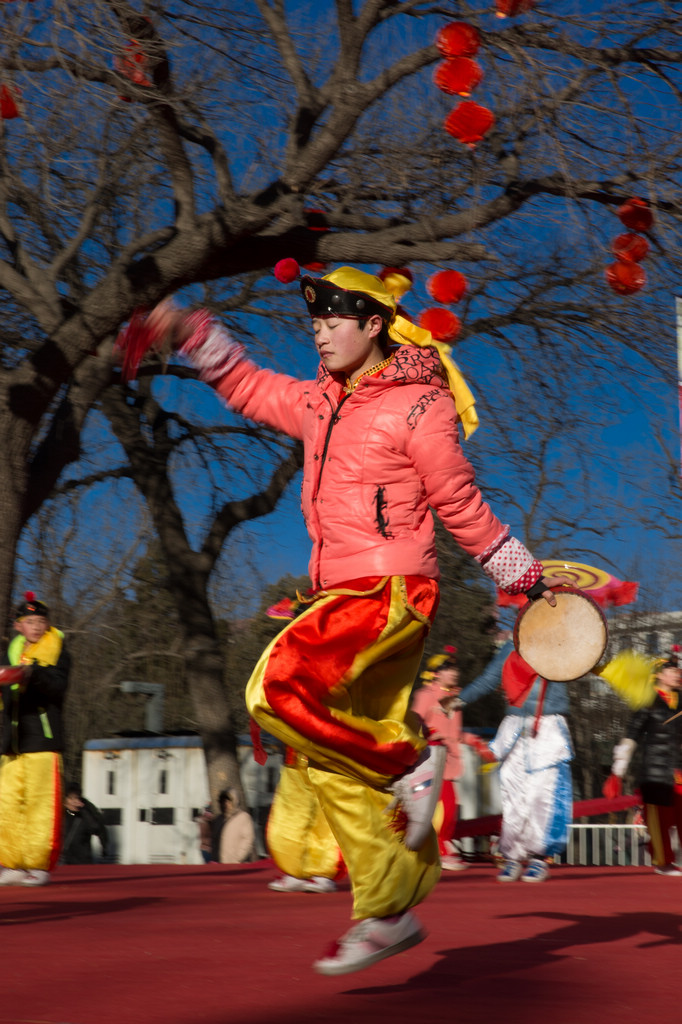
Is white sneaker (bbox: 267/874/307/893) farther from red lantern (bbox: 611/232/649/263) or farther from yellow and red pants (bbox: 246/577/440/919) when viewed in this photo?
red lantern (bbox: 611/232/649/263)

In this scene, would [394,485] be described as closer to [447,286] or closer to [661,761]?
[447,286]

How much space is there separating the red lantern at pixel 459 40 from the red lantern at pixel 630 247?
5.85 ft

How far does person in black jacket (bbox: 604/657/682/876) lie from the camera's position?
1004 centimetres

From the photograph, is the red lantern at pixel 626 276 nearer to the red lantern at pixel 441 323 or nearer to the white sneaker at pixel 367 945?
the red lantern at pixel 441 323

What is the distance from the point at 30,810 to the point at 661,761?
16.4 feet

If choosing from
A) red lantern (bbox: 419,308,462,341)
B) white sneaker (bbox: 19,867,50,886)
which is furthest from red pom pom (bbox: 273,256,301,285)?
white sneaker (bbox: 19,867,50,886)

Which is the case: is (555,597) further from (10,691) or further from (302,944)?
(10,691)

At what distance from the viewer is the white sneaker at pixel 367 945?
342 centimetres

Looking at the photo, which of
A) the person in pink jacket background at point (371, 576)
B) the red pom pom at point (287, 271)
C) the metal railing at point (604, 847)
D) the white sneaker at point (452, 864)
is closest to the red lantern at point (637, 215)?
the white sneaker at point (452, 864)

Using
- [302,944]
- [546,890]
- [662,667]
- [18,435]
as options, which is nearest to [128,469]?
[18,435]

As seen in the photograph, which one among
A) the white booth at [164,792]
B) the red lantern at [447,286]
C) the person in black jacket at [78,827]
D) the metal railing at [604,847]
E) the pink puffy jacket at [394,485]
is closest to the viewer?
the pink puffy jacket at [394,485]

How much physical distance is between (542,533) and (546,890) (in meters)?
10.6

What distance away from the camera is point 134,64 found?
7.93 meters

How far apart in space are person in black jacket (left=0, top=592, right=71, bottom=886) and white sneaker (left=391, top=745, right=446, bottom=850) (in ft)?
13.4
